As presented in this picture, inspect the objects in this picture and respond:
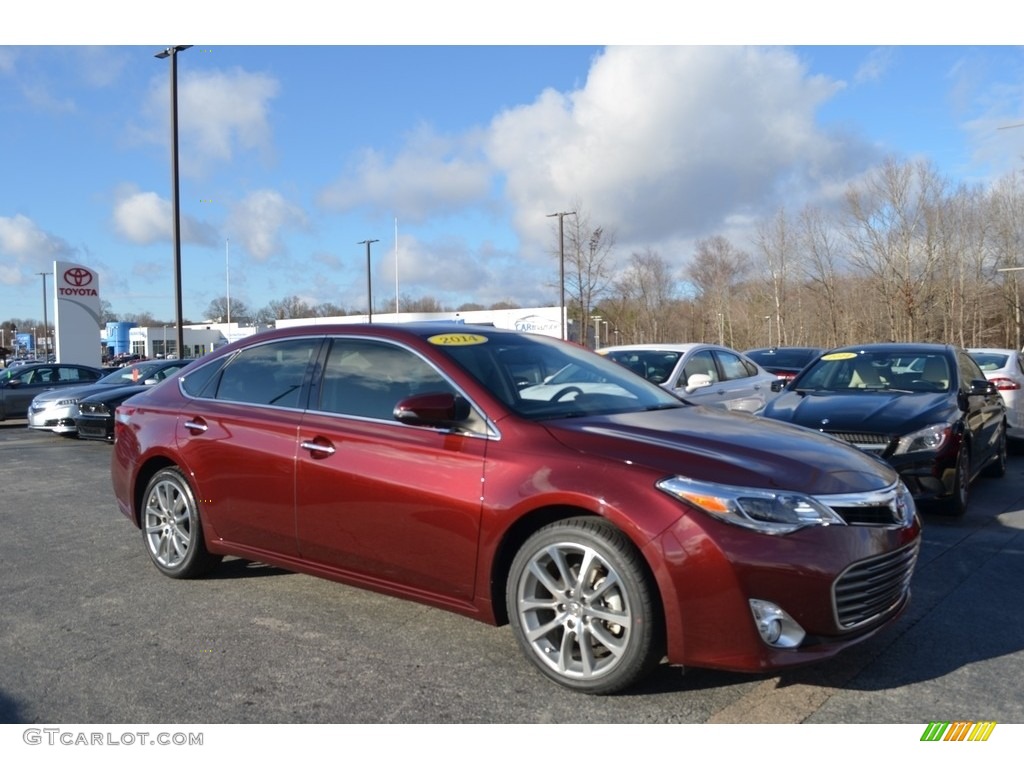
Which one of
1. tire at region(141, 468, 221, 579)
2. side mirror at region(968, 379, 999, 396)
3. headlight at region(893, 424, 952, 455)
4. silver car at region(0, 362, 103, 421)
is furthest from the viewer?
silver car at region(0, 362, 103, 421)

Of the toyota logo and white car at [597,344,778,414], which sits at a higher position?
the toyota logo

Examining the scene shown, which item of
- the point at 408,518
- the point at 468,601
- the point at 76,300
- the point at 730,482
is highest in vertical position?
the point at 76,300

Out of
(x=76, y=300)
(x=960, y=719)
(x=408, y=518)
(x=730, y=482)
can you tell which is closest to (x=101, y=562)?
(x=408, y=518)

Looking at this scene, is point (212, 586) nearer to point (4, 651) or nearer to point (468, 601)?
point (4, 651)

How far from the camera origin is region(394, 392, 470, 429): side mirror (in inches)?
152

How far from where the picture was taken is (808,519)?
330 centimetres

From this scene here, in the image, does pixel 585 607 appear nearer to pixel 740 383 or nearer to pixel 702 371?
pixel 702 371

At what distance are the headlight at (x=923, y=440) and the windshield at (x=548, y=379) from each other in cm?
286

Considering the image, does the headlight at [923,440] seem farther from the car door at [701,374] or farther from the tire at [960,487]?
the car door at [701,374]

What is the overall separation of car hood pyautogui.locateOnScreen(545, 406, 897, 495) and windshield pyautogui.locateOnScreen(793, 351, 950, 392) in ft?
14.6

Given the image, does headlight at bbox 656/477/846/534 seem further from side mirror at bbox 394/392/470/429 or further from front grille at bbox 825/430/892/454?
front grille at bbox 825/430/892/454

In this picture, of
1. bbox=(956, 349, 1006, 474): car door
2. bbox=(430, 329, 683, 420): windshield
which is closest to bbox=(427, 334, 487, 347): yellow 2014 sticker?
bbox=(430, 329, 683, 420): windshield

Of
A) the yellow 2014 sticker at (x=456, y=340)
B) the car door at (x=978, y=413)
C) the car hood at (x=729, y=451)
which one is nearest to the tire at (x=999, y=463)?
the car door at (x=978, y=413)
